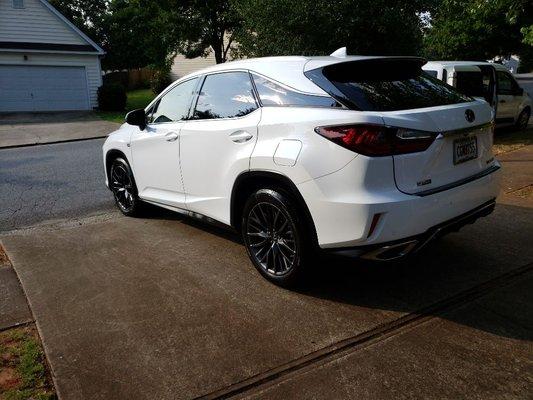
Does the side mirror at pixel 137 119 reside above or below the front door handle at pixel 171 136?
above

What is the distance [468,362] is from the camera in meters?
2.78

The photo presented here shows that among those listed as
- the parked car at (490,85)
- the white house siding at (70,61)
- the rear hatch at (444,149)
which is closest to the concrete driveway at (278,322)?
the rear hatch at (444,149)

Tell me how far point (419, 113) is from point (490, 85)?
356 inches

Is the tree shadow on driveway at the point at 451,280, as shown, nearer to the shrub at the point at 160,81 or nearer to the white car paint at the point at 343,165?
the white car paint at the point at 343,165

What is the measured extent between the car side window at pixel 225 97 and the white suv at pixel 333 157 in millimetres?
12

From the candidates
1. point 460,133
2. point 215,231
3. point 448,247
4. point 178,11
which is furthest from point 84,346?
point 178,11

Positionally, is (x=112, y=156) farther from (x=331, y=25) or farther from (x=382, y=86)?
(x=331, y=25)

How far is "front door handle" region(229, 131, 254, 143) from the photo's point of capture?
12.2 feet

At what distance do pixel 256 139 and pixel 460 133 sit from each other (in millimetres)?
1478

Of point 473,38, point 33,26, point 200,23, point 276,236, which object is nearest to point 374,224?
point 276,236

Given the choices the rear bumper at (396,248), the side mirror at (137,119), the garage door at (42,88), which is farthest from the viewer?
the garage door at (42,88)

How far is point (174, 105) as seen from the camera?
16.0 ft

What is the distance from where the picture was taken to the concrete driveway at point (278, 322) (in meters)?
2.67

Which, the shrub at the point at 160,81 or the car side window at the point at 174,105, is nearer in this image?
the car side window at the point at 174,105
